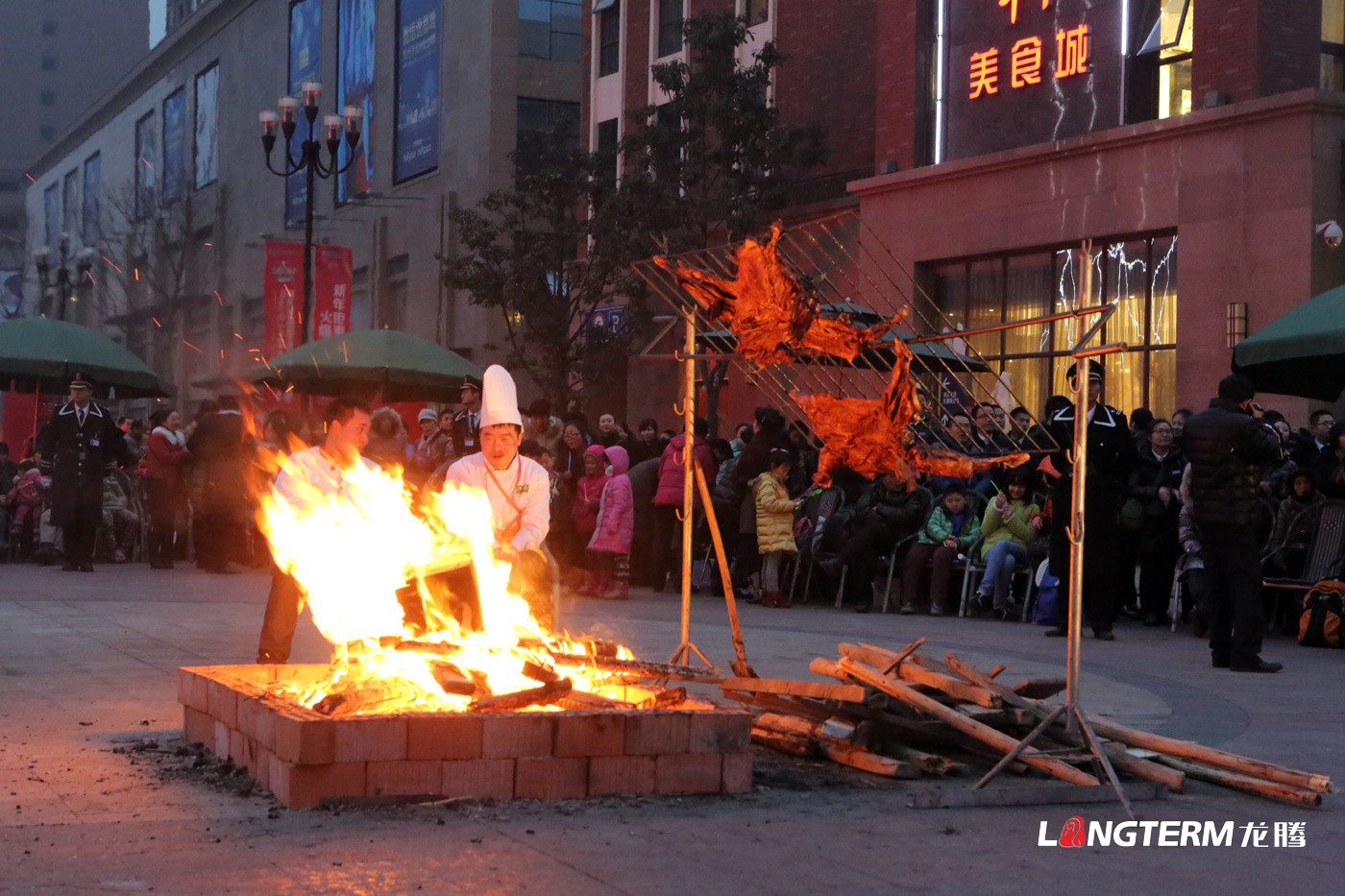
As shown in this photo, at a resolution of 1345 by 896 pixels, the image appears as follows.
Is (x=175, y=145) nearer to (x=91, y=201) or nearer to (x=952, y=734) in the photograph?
(x=91, y=201)

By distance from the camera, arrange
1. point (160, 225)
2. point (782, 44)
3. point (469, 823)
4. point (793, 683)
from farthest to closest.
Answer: point (160, 225) < point (782, 44) < point (793, 683) < point (469, 823)

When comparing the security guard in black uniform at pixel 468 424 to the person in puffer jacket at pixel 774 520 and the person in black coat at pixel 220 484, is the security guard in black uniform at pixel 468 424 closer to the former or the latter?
the person in black coat at pixel 220 484

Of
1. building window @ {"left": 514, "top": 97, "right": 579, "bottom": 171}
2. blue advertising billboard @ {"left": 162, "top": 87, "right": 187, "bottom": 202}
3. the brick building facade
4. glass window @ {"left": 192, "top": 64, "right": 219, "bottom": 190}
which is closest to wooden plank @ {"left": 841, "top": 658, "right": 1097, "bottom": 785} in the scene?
the brick building facade

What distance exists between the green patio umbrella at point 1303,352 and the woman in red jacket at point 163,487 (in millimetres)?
12694

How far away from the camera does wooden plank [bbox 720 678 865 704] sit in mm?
7426

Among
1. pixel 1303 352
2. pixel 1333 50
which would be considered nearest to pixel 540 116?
pixel 1333 50

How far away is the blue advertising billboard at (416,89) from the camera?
44.5 m

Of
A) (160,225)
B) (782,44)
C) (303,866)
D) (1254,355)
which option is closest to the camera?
(303,866)

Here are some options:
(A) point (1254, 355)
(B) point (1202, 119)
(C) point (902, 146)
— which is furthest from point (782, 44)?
(A) point (1254, 355)

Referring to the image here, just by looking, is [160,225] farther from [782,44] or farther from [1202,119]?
[1202,119]

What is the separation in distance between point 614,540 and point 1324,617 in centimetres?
700

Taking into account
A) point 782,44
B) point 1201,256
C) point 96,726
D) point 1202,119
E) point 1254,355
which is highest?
point 782,44

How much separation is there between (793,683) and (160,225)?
183 ft

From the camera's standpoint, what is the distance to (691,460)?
29.3ft
